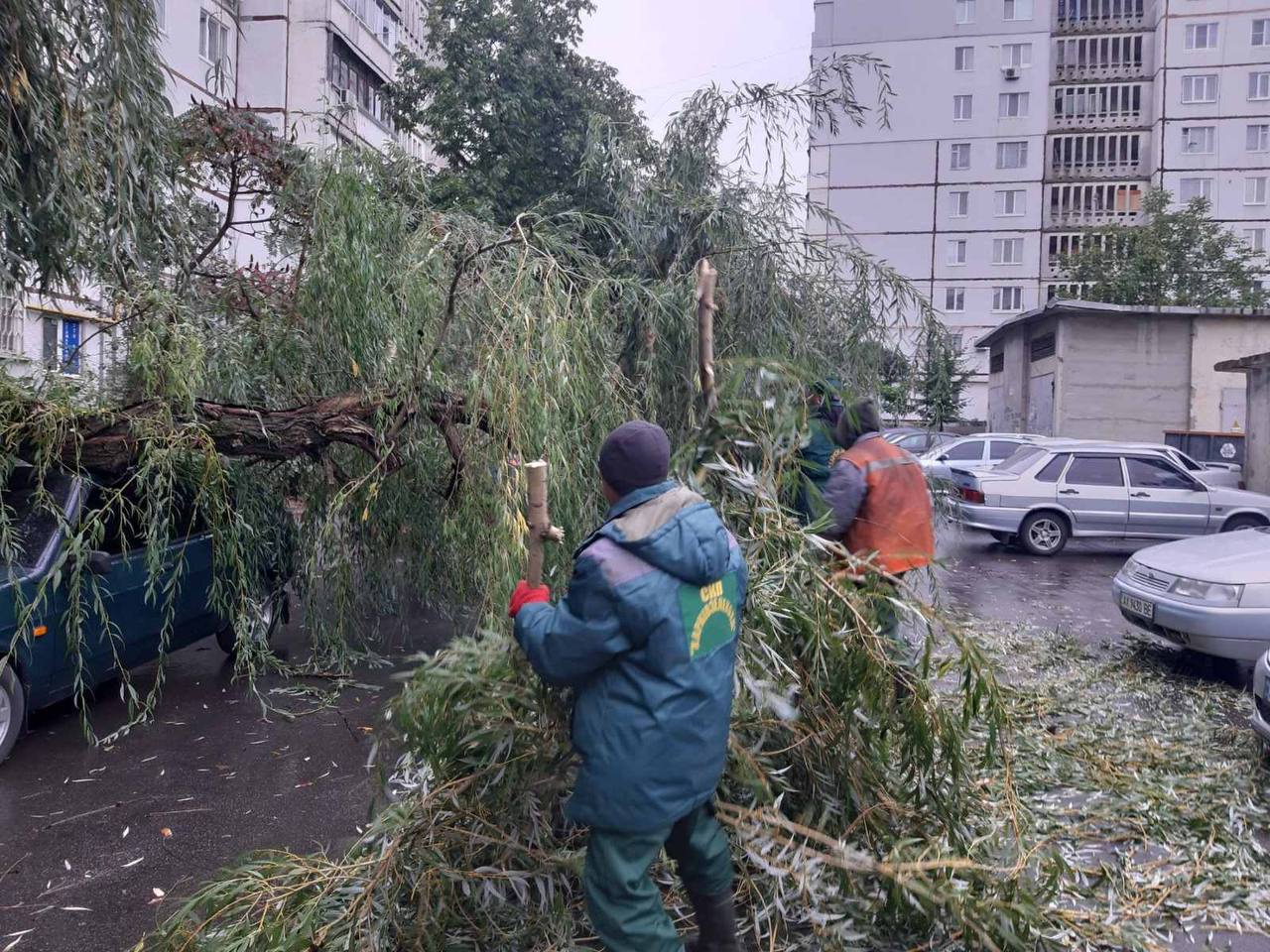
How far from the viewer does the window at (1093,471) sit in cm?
1466

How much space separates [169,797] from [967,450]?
19.0m

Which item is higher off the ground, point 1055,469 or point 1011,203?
point 1011,203

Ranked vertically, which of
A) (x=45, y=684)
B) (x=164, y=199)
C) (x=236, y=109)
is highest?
(x=236, y=109)

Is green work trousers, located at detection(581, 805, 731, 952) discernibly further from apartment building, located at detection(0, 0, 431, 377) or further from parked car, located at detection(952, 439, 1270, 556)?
apartment building, located at detection(0, 0, 431, 377)

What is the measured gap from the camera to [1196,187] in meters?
49.2

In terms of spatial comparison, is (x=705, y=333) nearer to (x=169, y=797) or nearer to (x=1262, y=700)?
(x=169, y=797)

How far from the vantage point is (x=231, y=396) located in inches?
281

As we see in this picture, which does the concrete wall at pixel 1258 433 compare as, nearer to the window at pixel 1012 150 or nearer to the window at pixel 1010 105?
the window at pixel 1012 150

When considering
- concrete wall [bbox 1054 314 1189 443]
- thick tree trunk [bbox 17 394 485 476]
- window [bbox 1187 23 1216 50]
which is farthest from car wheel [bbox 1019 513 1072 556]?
window [bbox 1187 23 1216 50]

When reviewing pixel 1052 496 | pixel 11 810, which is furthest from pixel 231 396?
pixel 1052 496

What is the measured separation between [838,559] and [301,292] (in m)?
4.86

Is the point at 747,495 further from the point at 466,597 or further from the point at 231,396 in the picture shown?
the point at 231,396

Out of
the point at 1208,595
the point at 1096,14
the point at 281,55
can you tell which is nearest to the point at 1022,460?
the point at 1208,595

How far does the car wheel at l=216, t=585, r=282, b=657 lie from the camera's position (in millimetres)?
6947
